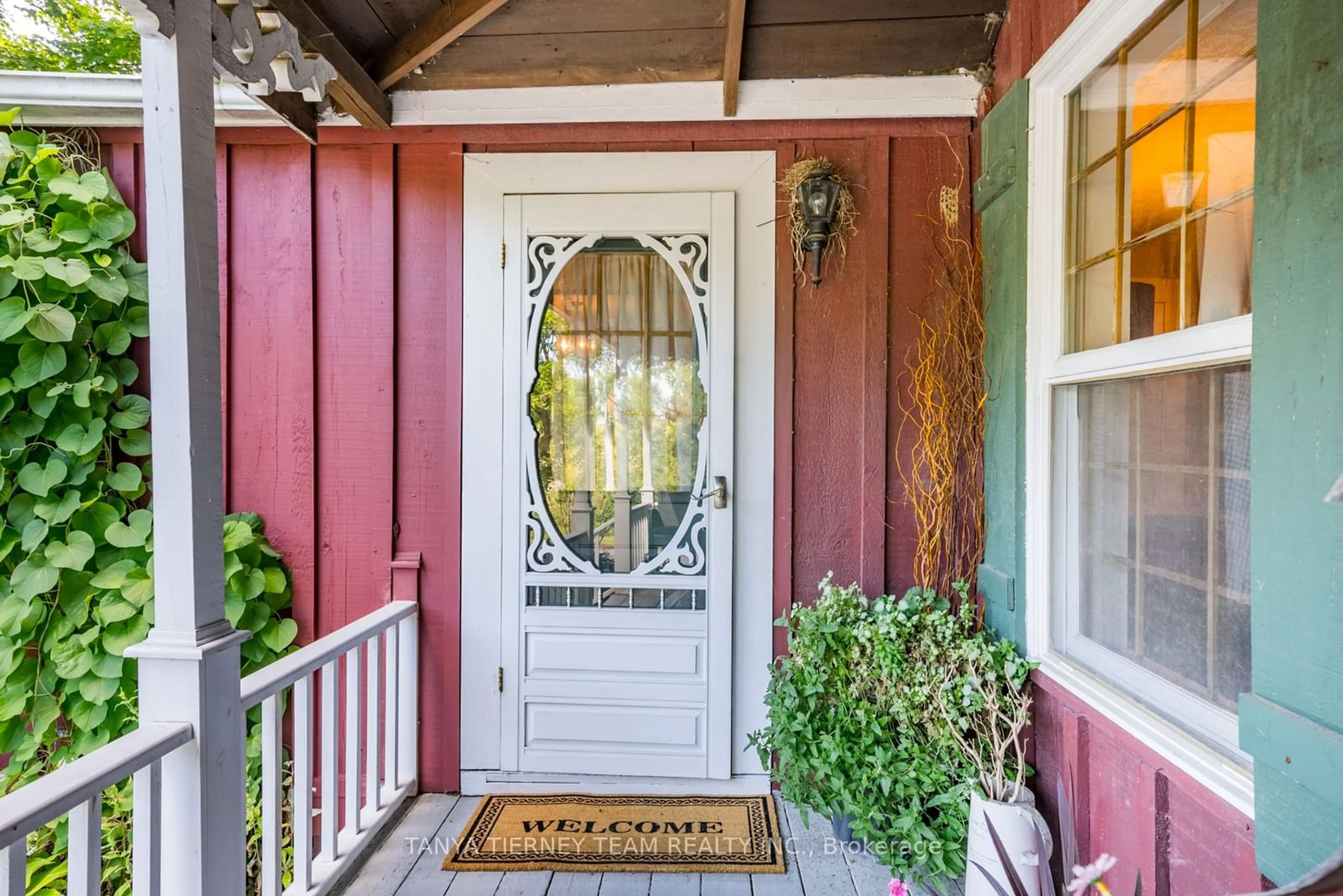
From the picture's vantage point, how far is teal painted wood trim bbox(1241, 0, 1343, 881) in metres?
0.90

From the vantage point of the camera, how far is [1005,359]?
6.39ft

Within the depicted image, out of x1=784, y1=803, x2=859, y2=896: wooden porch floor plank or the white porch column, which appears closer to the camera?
the white porch column

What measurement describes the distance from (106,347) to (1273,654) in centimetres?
325


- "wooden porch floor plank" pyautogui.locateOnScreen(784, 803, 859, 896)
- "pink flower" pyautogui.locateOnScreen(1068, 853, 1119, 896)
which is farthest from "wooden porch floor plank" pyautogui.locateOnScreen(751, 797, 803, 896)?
"pink flower" pyautogui.locateOnScreen(1068, 853, 1119, 896)

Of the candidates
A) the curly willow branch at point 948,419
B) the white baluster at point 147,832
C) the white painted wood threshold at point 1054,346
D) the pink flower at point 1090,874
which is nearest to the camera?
the pink flower at point 1090,874

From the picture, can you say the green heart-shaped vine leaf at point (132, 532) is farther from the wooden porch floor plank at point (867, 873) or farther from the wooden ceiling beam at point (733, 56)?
the wooden porch floor plank at point (867, 873)

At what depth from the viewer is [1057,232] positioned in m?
1.70

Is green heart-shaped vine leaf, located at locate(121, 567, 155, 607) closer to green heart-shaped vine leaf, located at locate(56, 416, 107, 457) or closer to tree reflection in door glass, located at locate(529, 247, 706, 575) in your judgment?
green heart-shaped vine leaf, located at locate(56, 416, 107, 457)

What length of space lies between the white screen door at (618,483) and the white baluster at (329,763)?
0.56 metres

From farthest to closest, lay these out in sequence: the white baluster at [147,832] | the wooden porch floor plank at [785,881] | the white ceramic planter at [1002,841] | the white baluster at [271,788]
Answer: the wooden porch floor plank at [785,881] → the white baluster at [271,788] → the white ceramic planter at [1002,841] → the white baluster at [147,832]

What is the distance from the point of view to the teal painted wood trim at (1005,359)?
1840 millimetres

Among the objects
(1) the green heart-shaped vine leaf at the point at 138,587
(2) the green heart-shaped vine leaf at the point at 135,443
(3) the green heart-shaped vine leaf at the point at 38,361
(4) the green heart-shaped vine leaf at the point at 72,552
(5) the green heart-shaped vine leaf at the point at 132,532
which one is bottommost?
(1) the green heart-shaped vine leaf at the point at 138,587

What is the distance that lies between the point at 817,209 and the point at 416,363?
60.7 inches

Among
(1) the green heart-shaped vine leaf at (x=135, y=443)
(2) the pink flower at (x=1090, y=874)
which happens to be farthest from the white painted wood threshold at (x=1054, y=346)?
(1) the green heart-shaped vine leaf at (x=135, y=443)
